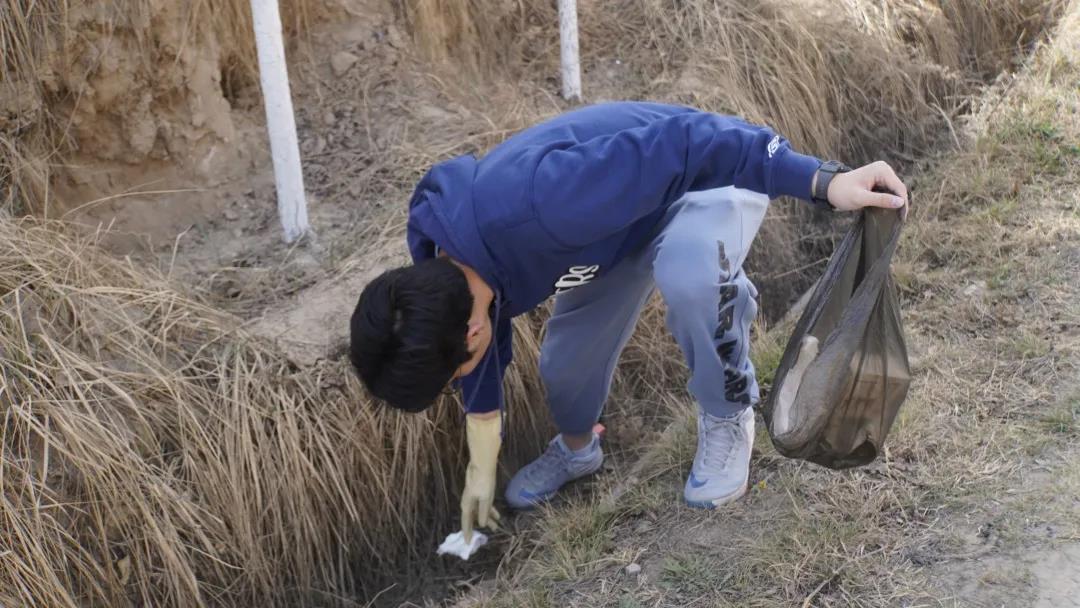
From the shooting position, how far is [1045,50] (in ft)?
15.7

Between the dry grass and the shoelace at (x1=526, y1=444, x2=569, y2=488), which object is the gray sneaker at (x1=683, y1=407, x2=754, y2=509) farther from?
the dry grass

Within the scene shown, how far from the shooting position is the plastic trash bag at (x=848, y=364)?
2.10m

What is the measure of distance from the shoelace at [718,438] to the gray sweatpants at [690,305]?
1.8 inches

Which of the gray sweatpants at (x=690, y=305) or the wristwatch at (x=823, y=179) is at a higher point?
the wristwatch at (x=823, y=179)

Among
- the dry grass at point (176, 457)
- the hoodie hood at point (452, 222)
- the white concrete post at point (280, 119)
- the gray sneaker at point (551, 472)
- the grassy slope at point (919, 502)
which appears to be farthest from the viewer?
the white concrete post at point (280, 119)

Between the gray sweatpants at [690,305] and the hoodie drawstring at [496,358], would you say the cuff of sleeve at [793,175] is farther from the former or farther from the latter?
the hoodie drawstring at [496,358]

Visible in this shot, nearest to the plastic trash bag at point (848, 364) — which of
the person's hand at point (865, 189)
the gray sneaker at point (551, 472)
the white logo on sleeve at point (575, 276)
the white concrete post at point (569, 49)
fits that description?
the person's hand at point (865, 189)

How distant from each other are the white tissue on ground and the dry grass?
132mm

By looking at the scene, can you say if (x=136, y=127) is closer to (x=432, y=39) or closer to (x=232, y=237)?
(x=232, y=237)

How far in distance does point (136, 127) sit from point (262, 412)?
1233 millimetres

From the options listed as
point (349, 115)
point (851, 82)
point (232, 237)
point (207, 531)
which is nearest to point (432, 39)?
point (349, 115)

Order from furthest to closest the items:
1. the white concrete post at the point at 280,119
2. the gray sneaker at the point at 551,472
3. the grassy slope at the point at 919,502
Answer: the white concrete post at the point at 280,119
the gray sneaker at the point at 551,472
the grassy slope at the point at 919,502

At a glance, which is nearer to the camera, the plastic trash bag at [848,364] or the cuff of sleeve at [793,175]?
the cuff of sleeve at [793,175]

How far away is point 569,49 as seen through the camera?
4.09m
